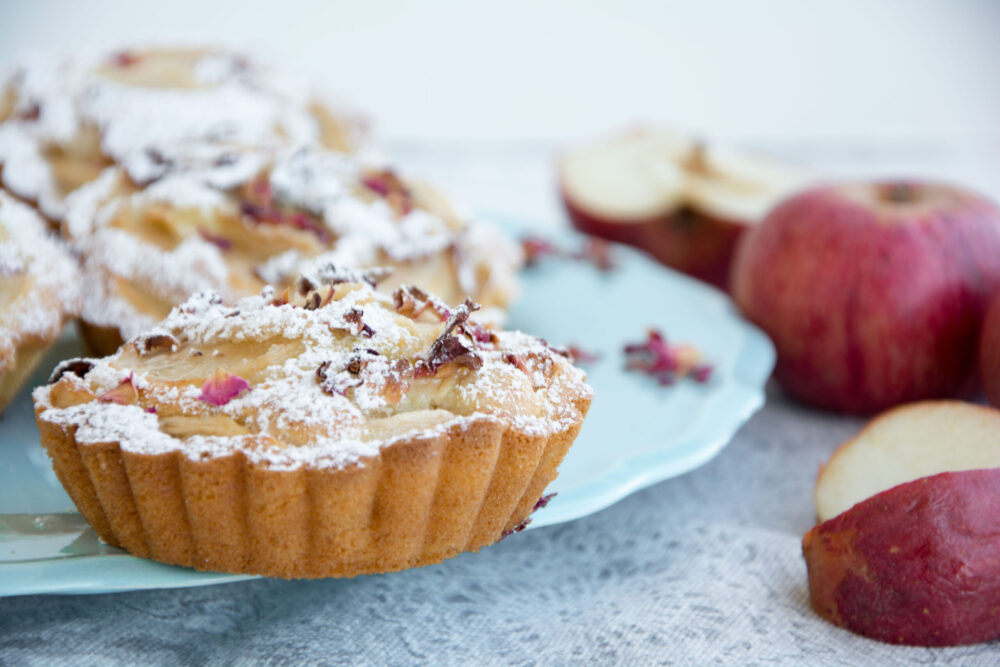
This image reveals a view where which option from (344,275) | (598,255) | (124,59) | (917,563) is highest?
(124,59)

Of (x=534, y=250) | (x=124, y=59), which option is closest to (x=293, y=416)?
(x=534, y=250)

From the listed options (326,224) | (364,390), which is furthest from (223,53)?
(364,390)

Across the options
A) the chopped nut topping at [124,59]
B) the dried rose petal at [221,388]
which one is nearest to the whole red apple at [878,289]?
the dried rose petal at [221,388]

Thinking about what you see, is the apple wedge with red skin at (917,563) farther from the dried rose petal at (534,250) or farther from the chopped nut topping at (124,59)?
the chopped nut topping at (124,59)

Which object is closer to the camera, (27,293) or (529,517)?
(529,517)

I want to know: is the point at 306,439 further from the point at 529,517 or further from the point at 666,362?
the point at 666,362

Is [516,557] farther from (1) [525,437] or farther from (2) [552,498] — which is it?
(1) [525,437]

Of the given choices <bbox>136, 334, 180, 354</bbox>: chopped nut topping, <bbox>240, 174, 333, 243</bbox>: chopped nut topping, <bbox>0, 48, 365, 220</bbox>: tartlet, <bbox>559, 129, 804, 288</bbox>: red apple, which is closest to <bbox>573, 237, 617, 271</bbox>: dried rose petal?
<bbox>559, 129, 804, 288</bbox>: red apple
